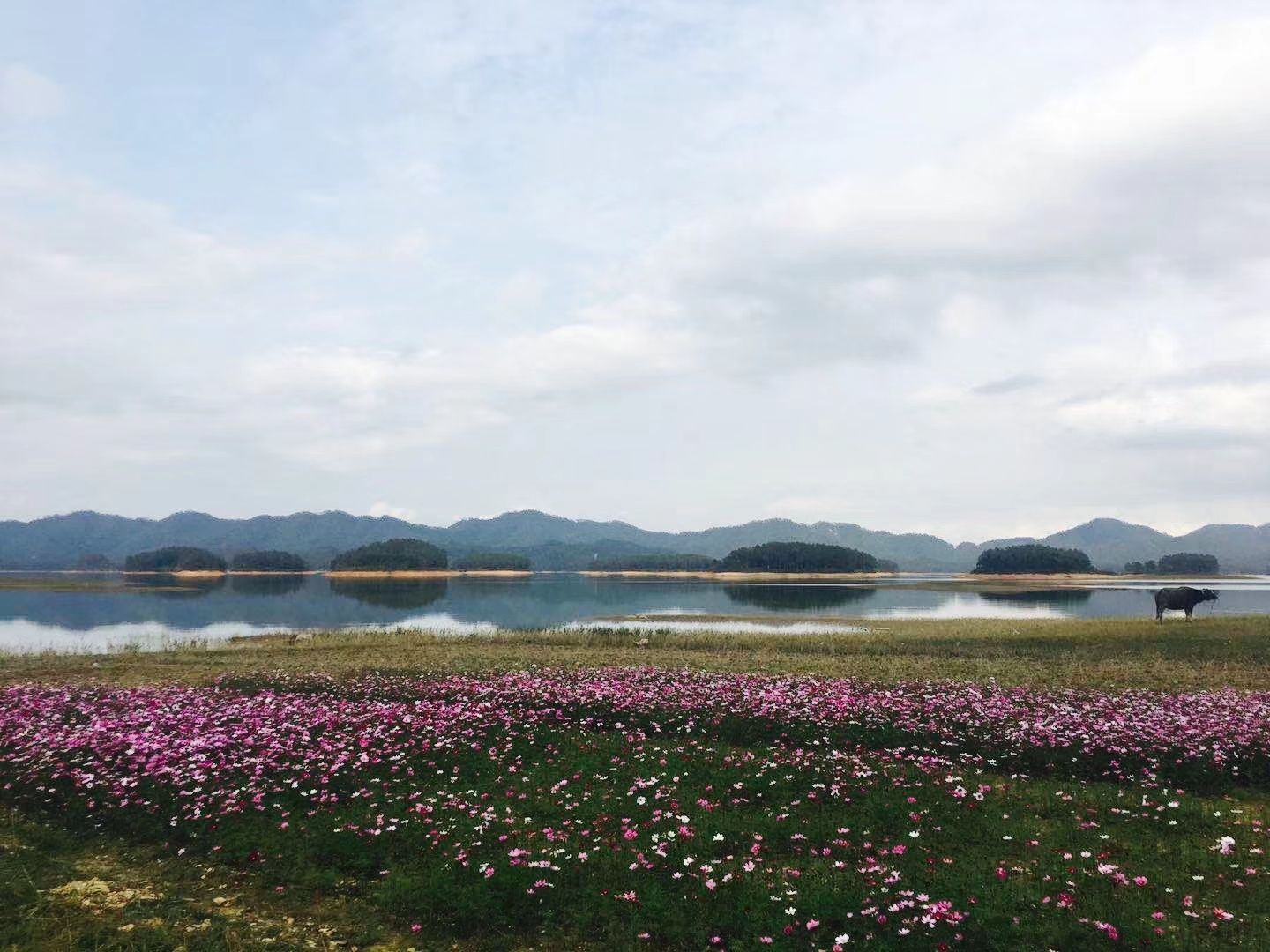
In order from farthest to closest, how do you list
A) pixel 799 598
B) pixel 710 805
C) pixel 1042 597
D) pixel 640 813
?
pixel 799 598 < pixel 1042 597 < pixel 710 805 < pixel 640 813

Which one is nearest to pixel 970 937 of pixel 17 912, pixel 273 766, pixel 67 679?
pixel 17 912

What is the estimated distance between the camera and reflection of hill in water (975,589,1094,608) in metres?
97.3

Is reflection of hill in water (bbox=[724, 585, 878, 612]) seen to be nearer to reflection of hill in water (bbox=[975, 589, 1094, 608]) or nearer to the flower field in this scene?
reflection of hill in water (bbox=[975, 589, 1094, 608])

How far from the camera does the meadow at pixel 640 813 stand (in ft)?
35.9

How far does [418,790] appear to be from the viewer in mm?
16703

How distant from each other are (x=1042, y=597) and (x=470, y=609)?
8626 cm

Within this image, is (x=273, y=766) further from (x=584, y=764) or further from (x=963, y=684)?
(x=963, y=684)

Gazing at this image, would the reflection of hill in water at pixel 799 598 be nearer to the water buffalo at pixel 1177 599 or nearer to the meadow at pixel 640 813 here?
the water buffalo at pixel 1177 599

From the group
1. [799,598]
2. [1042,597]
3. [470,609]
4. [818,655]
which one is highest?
[818,655]

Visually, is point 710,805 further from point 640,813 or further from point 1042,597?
point 1042,597

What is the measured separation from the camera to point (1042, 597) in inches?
4326

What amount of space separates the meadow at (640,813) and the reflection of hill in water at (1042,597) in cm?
7591

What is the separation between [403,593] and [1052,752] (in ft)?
424

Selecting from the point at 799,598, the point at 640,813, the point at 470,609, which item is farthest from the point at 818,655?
the point at 799,598
